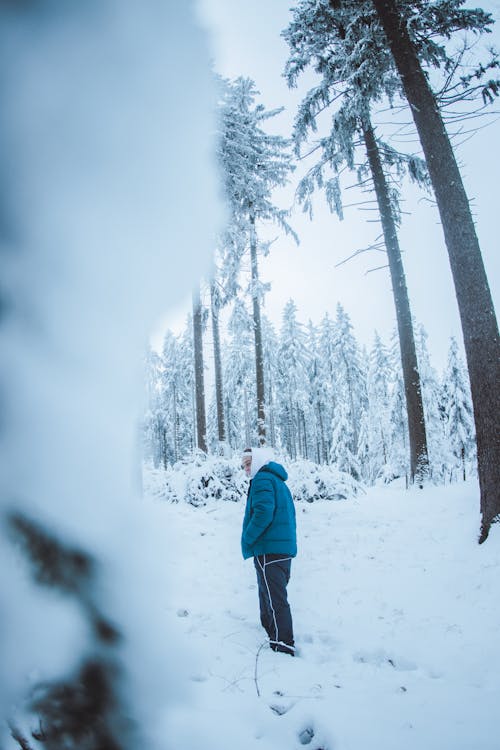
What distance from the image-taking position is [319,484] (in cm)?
1015

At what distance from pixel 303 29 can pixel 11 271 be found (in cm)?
1093

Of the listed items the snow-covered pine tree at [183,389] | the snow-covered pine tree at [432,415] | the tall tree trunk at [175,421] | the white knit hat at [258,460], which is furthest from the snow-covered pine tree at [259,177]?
the tall tree trunk at [175,421]

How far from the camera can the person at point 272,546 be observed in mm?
3779

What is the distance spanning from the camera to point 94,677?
98 cm

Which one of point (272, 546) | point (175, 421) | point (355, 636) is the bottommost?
point (355, 636)

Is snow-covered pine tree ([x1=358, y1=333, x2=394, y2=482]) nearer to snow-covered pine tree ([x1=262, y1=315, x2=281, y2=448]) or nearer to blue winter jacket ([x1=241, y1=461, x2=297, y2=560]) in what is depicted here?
snow-covered pine tree ([x1=262, y1=315, x2=281, y2=448])

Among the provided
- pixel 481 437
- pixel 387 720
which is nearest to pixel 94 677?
pixel 387 720

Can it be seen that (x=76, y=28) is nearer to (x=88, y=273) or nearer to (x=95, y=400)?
(x=88, y=273)

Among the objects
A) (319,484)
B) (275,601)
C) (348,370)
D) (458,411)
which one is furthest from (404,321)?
(348,370)

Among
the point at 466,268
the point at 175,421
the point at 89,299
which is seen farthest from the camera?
the point at 175,421

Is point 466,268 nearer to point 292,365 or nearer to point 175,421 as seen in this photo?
point 292,365

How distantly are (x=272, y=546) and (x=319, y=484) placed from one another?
651 centimetres

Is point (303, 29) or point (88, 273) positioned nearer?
point (88, 273)

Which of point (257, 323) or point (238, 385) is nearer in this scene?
point (257, 323)
